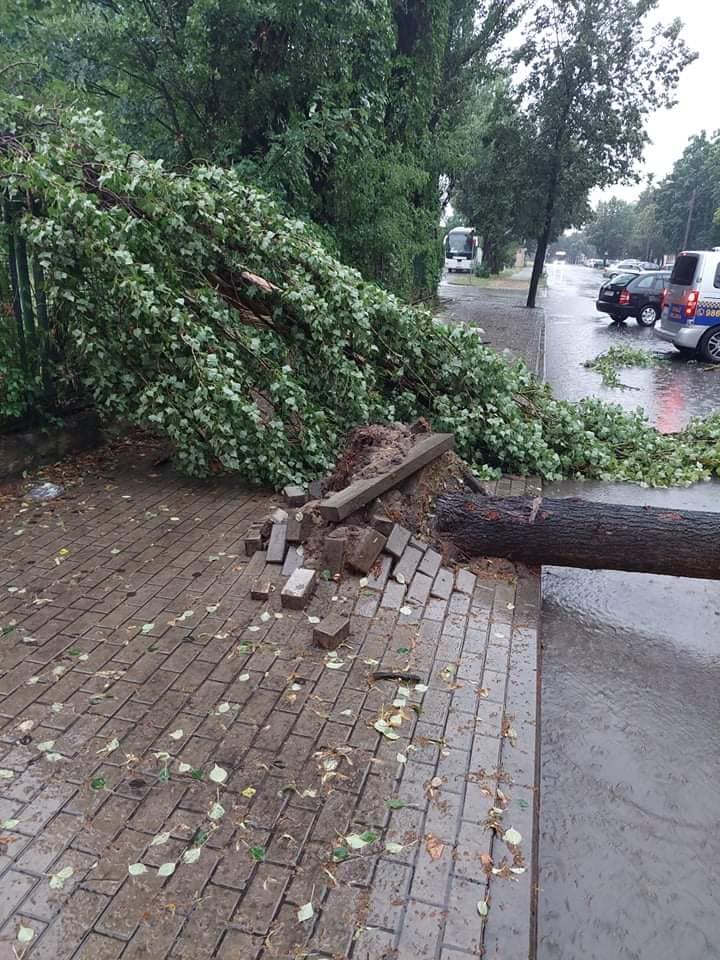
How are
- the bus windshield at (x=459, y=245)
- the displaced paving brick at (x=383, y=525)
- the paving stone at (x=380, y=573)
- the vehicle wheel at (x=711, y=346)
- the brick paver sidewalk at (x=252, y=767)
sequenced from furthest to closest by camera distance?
the bus windshield at (x=459, y=245)
the vehicle wheel at (x=711, y=346)
the displaced paving brick at (x=383, y=525)
the paving stone at (x=380, y=573)
the brick paver sidewalk at (x=252, y=767)

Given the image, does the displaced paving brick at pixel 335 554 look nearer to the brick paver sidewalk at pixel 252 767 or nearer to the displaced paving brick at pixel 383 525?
the brick paver sidewalk at pixel 252 767

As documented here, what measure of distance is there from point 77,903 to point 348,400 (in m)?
4.78

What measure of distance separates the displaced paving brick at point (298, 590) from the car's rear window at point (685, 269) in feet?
43.0

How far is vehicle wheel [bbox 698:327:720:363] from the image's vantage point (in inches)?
587

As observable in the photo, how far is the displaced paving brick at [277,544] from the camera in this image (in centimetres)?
456

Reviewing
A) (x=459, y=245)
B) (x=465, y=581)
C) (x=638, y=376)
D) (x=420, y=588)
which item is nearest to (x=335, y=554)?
(x=420, y=588)

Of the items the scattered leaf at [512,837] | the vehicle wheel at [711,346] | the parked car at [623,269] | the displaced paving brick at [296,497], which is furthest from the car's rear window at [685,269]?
the parked car at [623,269]

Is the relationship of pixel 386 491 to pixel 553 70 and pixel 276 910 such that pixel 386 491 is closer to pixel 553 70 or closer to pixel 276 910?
pixel 276 910

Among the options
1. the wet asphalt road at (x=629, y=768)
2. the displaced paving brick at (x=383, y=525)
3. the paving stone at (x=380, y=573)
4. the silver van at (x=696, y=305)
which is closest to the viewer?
the wet asphalt road at (x=629, y=768)

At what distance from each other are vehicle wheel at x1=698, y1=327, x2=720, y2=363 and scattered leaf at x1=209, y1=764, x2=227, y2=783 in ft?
48.7

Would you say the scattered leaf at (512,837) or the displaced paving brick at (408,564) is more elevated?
the displaced paving brick at (408,564)

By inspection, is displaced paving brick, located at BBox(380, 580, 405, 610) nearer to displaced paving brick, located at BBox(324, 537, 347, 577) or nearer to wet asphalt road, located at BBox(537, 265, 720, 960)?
displaced paving brick, located at BBox(324, 537, 347, 577)

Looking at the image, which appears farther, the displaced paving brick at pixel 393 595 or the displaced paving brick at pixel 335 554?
the displaced paving brick at pixel 335 554

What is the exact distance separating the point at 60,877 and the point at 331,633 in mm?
1693
